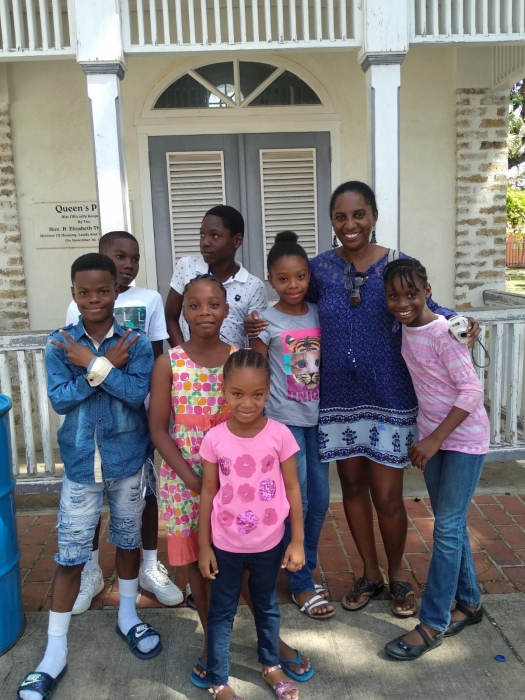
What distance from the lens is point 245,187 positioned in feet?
17.9

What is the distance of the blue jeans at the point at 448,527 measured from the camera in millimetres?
2578

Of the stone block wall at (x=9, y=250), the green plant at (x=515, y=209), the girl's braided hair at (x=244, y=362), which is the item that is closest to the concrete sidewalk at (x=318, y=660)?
the girl's braided hair at (x=244, y=362)

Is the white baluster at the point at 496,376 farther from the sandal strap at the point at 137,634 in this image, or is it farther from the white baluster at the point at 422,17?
the sandal strap at the point at 137,634

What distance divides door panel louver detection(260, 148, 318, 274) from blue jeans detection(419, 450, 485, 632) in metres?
3.28

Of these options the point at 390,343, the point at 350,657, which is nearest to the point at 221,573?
the point at 350,657

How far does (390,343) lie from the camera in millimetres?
2734

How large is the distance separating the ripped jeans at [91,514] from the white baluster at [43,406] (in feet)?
5.52

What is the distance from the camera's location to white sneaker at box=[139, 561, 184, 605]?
3111mm

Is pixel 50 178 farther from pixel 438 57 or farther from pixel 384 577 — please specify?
pixel 384 577

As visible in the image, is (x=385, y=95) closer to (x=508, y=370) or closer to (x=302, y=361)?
(x=302, y=361)

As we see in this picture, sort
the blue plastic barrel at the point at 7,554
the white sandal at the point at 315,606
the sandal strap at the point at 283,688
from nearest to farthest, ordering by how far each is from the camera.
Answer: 1. the sandal strap at the point at 283,688
2. the blue plastic barrel at the point at 7,554
3. the white sandal at the point at 315,606

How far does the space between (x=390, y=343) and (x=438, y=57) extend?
12.1ft

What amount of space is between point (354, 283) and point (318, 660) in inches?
63.9

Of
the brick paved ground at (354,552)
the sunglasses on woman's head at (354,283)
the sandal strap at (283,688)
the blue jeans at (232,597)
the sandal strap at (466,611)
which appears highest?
the sunglasses on woman's head at (354,283)
